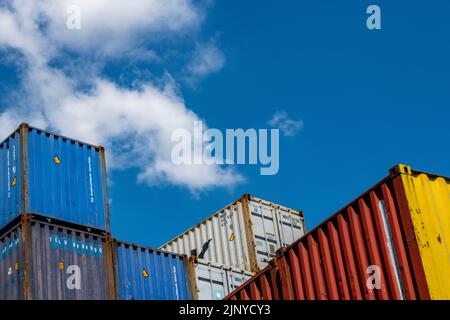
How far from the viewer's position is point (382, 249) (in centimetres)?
1334

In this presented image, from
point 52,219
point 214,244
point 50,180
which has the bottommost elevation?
point 52,219

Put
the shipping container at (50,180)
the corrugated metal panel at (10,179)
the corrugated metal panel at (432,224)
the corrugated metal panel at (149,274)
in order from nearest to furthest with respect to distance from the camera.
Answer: the corrugated metal panel at (432,224) → the corrugated metal panel at (10,179) → the shipping container at (50,180) → the corrugated metal panel at (149,274)

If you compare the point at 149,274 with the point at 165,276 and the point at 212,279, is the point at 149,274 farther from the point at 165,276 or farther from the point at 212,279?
the point at 212,279

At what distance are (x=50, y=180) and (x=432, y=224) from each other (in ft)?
39.7

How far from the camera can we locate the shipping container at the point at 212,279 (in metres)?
23.3

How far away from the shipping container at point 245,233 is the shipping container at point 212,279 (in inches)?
50.4

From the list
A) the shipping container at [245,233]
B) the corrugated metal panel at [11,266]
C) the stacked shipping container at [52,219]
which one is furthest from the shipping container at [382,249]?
the shipping container at [245,233]

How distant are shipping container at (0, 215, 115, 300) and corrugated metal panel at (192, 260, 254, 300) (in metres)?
3.73

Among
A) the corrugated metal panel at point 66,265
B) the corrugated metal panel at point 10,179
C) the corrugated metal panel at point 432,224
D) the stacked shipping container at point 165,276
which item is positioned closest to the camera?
the corrugated metal panel at point 432,224

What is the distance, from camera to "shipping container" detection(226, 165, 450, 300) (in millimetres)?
12602

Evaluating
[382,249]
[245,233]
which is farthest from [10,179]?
[382,249]

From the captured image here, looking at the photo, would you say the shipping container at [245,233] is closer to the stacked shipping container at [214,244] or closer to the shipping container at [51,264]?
the stacked shipping container at [214,244]
